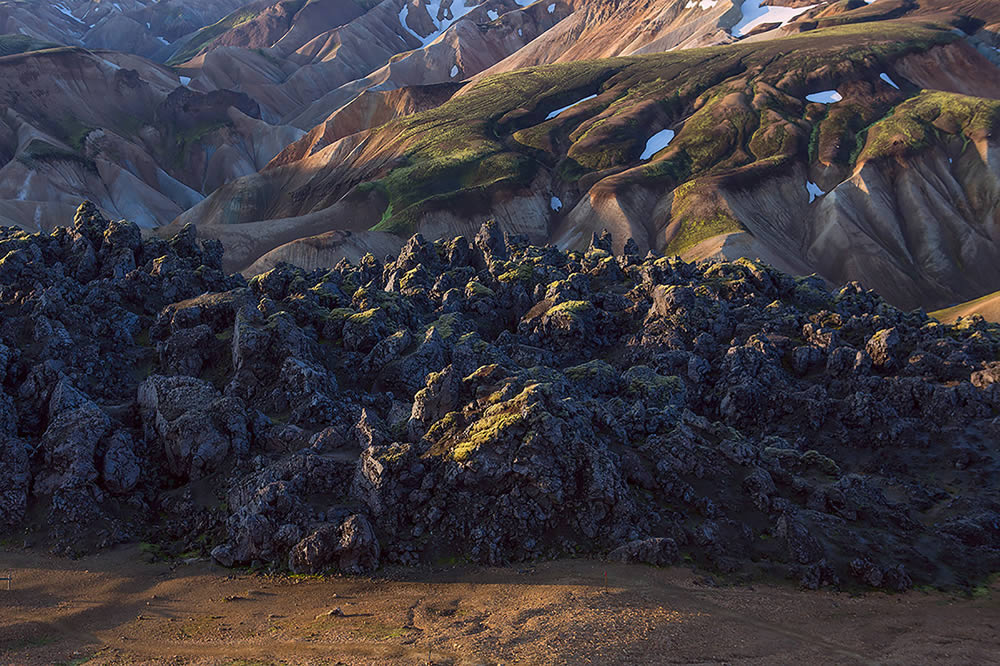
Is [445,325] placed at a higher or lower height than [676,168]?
lower

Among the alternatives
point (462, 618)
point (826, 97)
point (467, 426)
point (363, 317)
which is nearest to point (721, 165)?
point (826, 97)

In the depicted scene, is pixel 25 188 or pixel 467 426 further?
pixel 25 188

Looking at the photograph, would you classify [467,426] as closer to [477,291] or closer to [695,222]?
[477,291]

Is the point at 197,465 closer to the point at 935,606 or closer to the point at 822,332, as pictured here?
the point at 935,606

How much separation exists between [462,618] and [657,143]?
495 ft

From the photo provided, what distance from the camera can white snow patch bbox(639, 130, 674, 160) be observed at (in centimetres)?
16038

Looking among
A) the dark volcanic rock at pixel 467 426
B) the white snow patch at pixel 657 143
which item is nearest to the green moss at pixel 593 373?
the dark volcanic rock at pixel 467 426

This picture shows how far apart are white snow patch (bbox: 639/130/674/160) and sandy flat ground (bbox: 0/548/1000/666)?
138623 mm

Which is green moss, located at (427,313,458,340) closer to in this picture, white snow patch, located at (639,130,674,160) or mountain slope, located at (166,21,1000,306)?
mountain slope, located at (166,21,1000,306)

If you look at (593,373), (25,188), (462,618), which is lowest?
(462,618)

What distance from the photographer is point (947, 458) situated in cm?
4284

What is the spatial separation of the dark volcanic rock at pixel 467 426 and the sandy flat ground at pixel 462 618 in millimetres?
1289

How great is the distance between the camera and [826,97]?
6476 inches

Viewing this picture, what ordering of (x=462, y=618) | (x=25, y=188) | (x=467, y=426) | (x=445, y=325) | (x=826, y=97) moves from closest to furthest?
(x=462, y=618)
(x=467, y=426)
(x=445, y=325)
(x=25, y=188)
(x=826, y=97)
